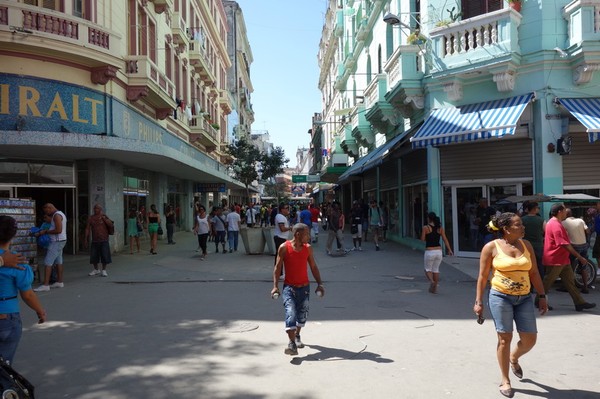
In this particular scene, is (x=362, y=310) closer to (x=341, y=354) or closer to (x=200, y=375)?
(x=341, y=354)

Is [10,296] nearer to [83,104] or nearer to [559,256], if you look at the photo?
[559,256]

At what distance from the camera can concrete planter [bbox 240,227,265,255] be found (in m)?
14.8

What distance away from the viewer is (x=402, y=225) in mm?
17734

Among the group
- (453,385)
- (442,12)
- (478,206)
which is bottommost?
(453,385)

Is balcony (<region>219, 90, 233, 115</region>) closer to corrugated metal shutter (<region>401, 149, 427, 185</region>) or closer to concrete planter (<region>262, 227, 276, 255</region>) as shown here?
corrugated metal shutter (<region>401, 149, 427, 185</region>)

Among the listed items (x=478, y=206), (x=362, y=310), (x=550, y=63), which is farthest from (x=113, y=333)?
(x=550, y=63)

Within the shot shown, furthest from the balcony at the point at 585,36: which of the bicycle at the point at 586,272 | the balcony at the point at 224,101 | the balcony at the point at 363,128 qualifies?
the balcony at the point at 224,101

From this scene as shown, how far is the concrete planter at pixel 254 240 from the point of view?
14.8m

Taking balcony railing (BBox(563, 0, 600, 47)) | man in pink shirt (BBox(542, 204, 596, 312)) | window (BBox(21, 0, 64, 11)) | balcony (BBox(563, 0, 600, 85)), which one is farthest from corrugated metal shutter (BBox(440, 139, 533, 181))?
window (BBox(21, 0, 64, 11))

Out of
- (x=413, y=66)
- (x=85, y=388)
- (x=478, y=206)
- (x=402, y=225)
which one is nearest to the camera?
(x=85, y=388)

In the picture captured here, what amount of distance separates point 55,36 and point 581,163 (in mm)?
14112

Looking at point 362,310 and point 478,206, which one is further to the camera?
point 478,206

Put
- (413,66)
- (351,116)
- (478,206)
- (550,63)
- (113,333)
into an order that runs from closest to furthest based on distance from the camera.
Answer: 1. (113,333)
2. (550,63)
3. (478,206)
4. (413,66)
5. (351,116)

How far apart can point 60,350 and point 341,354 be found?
10.8ft
